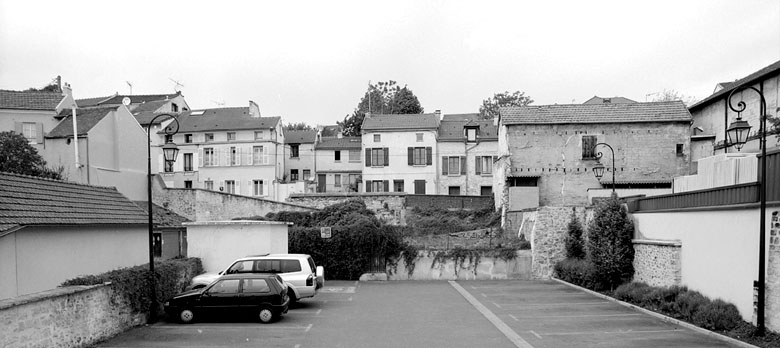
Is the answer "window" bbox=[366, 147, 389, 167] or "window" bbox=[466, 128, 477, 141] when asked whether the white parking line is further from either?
"window" bbox=[466, 128, 477, 141]

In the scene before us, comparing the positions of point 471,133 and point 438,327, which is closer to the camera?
point 438,327

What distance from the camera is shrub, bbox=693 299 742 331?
1452 cm

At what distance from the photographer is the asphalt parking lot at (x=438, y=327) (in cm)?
1368

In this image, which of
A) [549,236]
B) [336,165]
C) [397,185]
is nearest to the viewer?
[549,236]

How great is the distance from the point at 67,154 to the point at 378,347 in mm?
29486

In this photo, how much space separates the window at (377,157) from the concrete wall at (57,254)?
99.9 feet

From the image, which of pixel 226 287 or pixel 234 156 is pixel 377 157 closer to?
pixel 234 156

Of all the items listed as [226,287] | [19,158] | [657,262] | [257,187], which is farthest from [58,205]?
[257,187]

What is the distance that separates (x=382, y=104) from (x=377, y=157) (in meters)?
25.7

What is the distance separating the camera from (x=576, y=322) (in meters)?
16.7

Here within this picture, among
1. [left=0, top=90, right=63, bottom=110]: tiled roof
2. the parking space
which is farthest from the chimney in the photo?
the parking space

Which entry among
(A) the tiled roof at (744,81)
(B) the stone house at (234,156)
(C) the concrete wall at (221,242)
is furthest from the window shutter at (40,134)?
(A) the tiled roof at (744,81)

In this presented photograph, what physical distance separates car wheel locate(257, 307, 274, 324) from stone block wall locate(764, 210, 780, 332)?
12.5 metres

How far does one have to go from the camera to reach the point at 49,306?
11.1 meters
